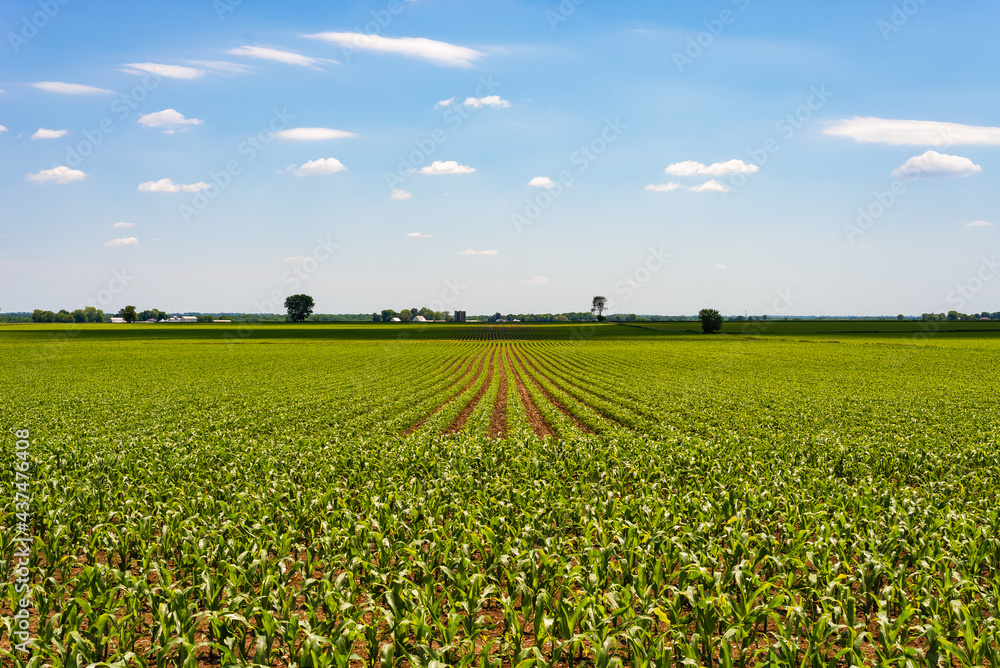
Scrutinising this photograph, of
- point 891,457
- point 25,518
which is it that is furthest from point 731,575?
point 25,518

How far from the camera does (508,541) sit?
7.95m

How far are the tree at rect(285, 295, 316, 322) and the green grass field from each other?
176 meters

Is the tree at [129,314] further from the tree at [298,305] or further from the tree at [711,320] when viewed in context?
the tree at [711,320]

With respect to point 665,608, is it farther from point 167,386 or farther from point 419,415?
point 167,386

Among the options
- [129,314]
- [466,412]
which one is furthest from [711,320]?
[129,314]

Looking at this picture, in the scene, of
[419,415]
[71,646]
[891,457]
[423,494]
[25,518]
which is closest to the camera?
[71,646]

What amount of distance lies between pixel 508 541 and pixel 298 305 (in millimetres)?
195966

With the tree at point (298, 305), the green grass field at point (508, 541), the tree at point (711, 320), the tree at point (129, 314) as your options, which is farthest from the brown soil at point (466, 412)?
the tree at point (129, 314)

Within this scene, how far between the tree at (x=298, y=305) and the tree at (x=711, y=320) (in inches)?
5287

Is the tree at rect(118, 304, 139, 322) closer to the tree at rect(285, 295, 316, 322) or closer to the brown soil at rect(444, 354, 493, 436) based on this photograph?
the tree at rect(285, 295, 316, 322)

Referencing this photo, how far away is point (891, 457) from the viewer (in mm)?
14195

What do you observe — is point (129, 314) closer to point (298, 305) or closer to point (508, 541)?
point (298, 305)

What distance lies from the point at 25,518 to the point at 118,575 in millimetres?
4520

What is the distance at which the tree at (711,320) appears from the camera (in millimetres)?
137125
